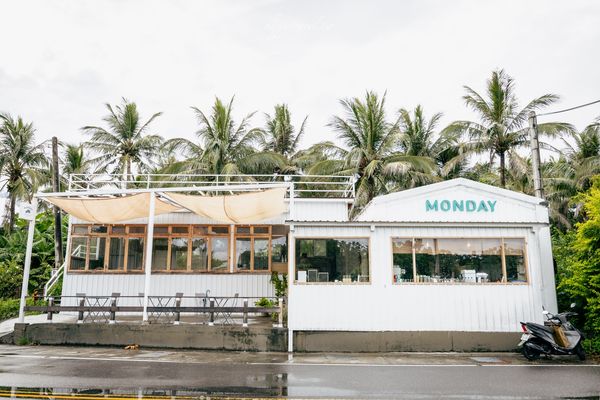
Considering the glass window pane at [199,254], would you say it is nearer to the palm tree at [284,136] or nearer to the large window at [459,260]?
the large window at [459,260]

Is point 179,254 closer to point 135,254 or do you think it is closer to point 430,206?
point 135,254

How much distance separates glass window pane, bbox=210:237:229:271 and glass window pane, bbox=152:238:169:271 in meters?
1.61

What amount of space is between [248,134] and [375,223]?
1203 centimetres

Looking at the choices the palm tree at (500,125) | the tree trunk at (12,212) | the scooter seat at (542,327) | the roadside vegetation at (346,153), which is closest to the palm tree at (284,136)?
the roadside vegetation at (346,153)

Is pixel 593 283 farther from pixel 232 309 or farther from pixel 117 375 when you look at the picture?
pixel 117 375

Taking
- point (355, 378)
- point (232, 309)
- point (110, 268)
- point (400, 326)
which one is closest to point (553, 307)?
point (400, 326)

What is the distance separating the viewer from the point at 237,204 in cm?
1275

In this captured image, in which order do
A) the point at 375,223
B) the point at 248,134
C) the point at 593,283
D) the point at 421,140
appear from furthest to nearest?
the point at 421,140, the point at 248,134, the point at 375,223, the point at 593,283

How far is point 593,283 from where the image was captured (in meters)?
10.9

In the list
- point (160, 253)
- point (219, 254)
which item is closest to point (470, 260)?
point (219, 254)

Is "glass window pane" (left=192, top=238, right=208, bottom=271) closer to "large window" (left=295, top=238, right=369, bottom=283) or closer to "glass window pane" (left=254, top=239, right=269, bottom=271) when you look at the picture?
"glass window pane" (left=254, top=239, right=269, bottom=271)

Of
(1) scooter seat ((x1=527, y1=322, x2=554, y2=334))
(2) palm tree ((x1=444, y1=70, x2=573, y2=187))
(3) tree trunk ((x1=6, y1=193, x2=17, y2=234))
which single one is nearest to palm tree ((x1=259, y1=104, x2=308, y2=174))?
(2) palm tree ((x1=444, y1=70, x2=573, y2=187))

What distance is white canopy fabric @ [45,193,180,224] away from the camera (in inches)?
522

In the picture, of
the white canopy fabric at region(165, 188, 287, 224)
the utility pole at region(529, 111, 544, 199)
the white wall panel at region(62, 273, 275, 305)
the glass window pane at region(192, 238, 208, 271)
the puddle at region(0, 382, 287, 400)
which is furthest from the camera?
the glass window pane at region(192, 238, 208, 271)
